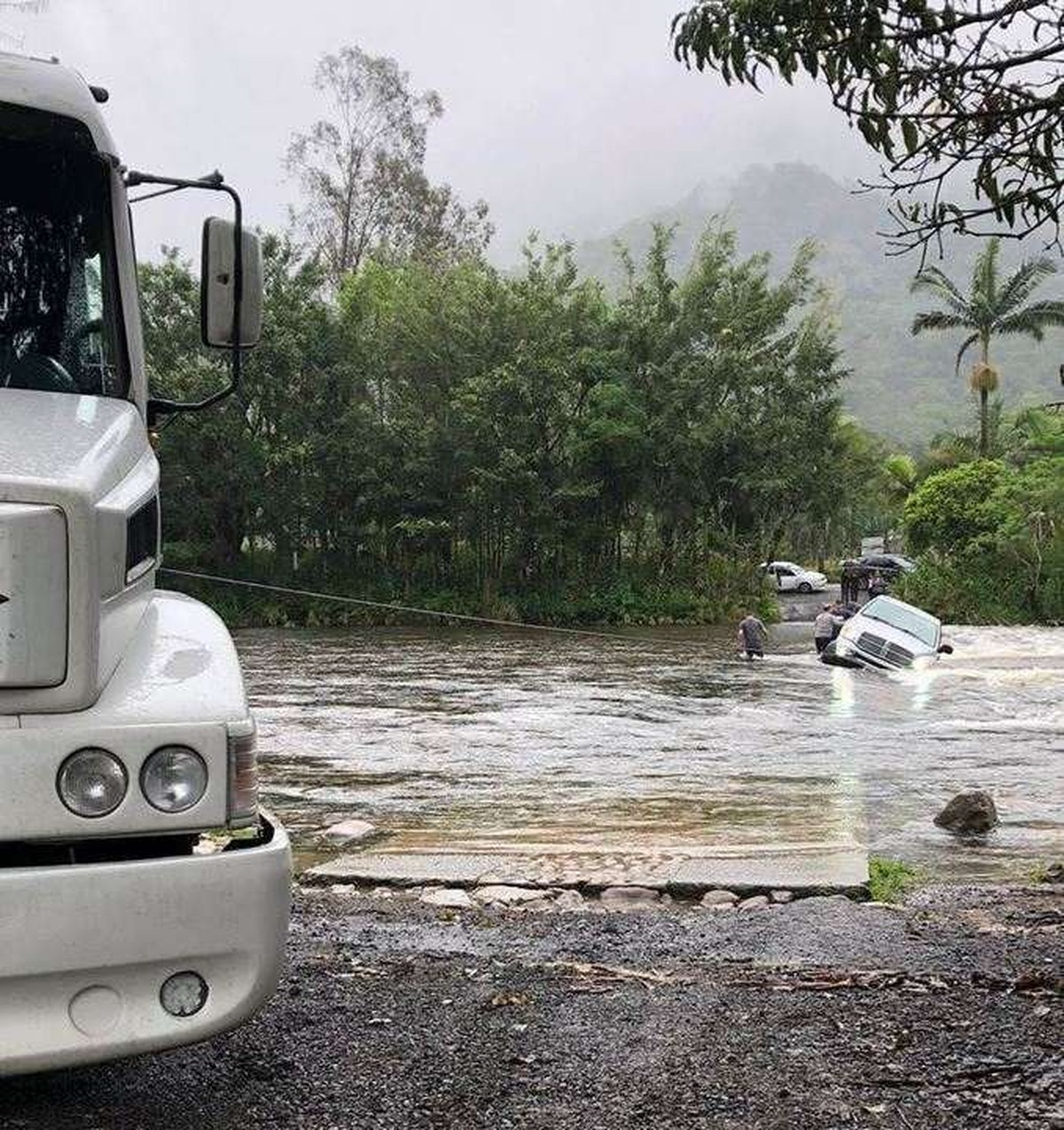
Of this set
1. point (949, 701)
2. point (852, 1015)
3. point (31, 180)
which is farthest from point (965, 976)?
point (949, 701)

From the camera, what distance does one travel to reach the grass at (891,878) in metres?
6.97

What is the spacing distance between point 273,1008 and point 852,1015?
1833 mm

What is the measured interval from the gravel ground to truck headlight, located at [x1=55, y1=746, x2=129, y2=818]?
966 millimetres

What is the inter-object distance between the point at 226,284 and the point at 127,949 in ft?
8.78

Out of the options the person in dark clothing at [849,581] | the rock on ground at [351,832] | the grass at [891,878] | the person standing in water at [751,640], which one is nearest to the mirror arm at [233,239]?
the grass at [891,878]

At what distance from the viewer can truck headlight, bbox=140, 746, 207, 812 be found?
3.31 meters

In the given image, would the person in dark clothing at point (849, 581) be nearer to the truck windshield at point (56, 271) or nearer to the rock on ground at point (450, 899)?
the rock on ground at point (450, 899)

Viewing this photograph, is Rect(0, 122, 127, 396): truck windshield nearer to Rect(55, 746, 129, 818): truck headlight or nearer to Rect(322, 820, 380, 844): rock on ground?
Rect(55, 746, 129, 818): truck headlight

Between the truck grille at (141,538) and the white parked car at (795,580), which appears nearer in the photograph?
the truck grille at (141,538)

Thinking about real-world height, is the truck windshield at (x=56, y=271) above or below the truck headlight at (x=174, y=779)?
above

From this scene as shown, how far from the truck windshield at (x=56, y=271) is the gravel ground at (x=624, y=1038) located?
213 cm

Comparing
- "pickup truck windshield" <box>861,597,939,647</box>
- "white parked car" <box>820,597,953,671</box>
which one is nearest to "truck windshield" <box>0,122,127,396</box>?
"white parked car" <box>820,597,953,671</box>

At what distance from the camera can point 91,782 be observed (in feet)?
10.7

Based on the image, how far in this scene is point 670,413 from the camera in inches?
1642
